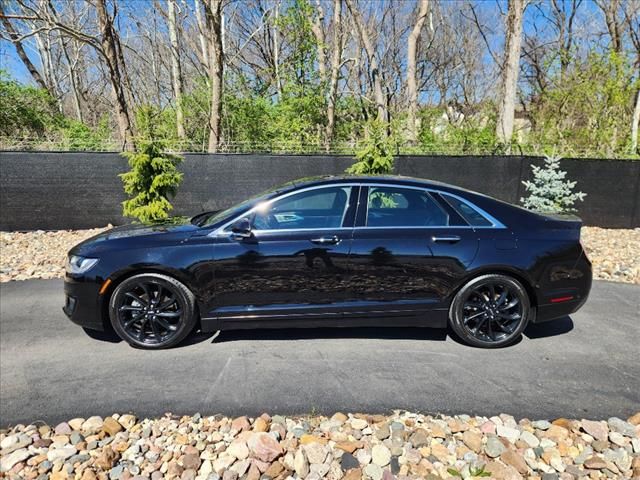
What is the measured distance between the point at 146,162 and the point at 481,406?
20.0ft

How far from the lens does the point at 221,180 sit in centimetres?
880

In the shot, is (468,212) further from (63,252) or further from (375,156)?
(63,252)

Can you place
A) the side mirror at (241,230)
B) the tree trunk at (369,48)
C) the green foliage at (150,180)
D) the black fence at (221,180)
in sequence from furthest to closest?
the tree trunk at (369,48) → the black fence at (221,180) → the green foliage at (150,180) → the side mirror at (241,230)

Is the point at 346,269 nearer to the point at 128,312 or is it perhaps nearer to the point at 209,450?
the point at 209,450

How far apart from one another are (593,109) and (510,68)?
2710 mm

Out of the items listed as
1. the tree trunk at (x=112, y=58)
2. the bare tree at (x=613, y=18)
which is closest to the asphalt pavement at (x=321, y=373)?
the tree trunk at (x=112, y=58)

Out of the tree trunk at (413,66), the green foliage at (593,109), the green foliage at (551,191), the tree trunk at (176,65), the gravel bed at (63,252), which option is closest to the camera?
the gravel bed at (63,252)

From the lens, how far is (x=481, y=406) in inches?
105

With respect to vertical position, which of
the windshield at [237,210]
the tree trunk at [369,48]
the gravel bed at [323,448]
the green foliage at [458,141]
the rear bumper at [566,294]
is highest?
the tree trunk at [369,48]

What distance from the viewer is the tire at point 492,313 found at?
342cm

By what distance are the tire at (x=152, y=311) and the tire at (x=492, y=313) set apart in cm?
231

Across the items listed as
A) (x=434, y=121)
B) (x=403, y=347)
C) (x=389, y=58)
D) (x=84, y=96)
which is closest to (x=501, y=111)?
(x=434, y=121)

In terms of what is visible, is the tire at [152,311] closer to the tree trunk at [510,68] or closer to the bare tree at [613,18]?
the tree trunk at [510,68]

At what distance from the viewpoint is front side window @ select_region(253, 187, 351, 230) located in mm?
3385
